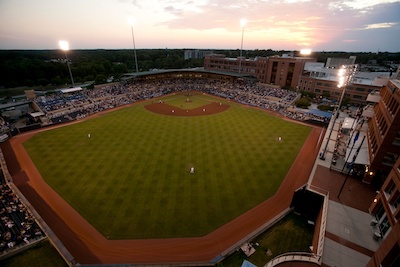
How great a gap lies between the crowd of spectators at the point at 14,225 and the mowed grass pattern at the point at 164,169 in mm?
3860

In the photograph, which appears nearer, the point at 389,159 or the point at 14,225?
the point at 14,225

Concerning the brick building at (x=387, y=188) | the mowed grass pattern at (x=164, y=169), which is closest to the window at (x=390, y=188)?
the brick building at (x=387, y=188)

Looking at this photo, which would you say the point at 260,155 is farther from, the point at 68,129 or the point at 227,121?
the point at 68,129

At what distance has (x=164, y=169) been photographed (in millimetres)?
28328

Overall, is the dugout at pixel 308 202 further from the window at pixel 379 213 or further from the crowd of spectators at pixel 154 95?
the crowd of spectators at pixel 154 95

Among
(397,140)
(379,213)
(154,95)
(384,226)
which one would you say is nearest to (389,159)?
(397,140)

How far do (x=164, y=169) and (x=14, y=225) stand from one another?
1664 cm

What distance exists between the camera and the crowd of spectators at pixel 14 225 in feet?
56.2

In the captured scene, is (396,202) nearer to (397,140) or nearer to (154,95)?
(397,140)

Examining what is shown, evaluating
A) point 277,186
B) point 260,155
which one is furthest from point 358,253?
point 260,155

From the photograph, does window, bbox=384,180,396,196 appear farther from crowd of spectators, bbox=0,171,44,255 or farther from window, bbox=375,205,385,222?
crowd of spectators, bbox=0,171,44,255

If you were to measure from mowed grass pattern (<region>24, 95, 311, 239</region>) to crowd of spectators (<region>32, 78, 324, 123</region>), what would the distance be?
9362 mm

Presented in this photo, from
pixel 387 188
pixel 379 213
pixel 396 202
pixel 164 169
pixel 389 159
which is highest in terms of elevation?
Result: pixel 389 159

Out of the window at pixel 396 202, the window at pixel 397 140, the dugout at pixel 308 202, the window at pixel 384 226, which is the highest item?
the window at pixel 397 140
